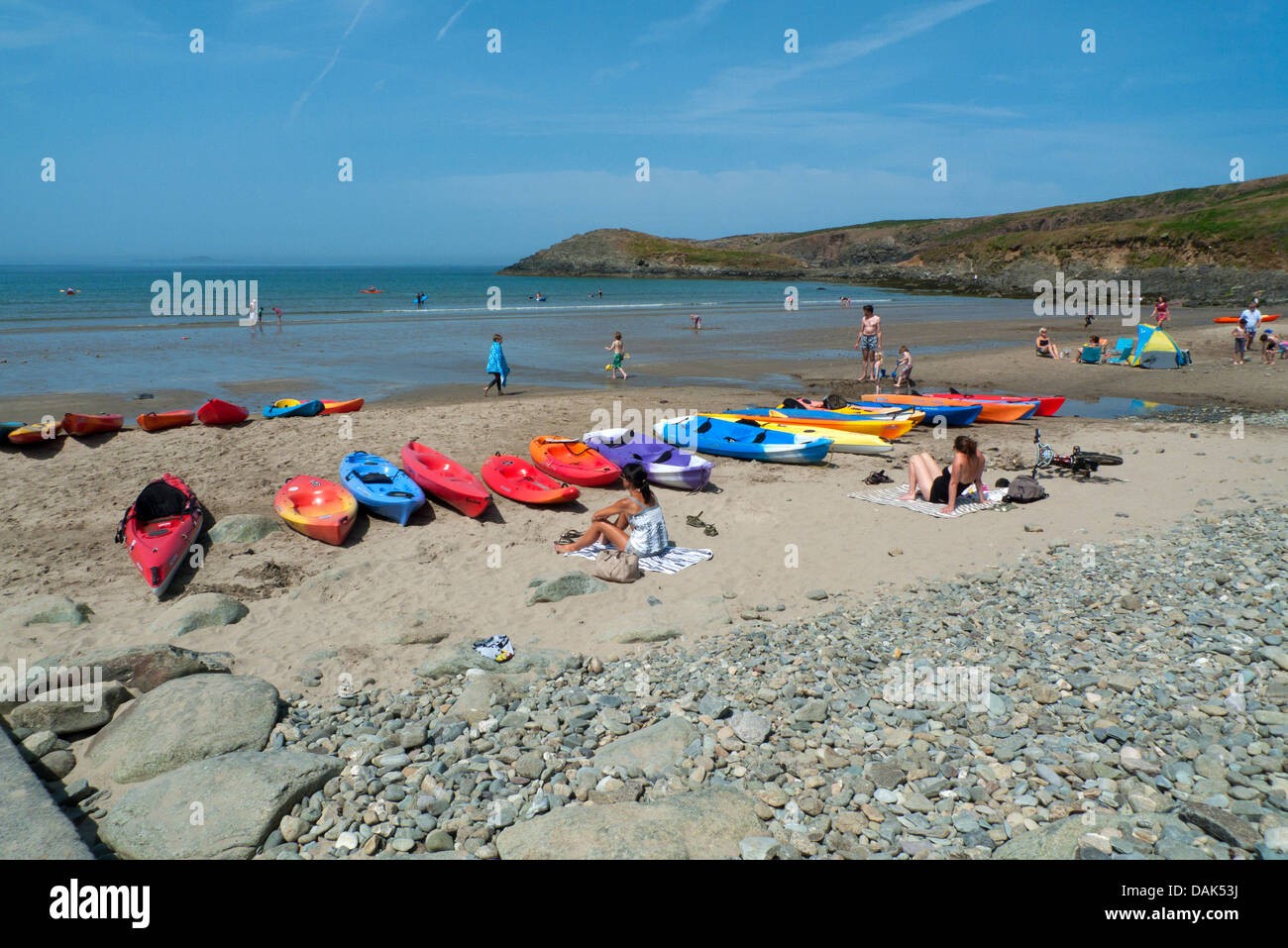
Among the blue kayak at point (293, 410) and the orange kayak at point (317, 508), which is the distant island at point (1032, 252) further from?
the orange kayak at point (317, 508)

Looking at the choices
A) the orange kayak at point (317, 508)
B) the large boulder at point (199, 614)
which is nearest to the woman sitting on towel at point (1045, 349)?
the orange kayak at point (317, 508)

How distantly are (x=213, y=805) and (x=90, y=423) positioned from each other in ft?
39.8

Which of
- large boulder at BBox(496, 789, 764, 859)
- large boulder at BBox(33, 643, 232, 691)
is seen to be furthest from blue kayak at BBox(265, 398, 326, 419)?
large boulder at BBox(496, 789, 764, 859)

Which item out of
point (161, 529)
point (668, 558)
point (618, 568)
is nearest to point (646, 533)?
point (668, 558)

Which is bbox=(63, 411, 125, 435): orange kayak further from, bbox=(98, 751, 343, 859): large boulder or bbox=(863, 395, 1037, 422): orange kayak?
bbox=(863, 395, 1037, 422): orange kayak

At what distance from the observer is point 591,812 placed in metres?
4.75

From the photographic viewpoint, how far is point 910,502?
462 inches

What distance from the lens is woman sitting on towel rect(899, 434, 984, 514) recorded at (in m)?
11.2

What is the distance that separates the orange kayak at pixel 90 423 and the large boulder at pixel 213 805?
1122 cm

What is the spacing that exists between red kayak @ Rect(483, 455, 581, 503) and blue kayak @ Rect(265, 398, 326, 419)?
5.69 metres

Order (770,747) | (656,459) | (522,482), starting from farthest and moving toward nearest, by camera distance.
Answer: (656,459)
(522,482)
(770,747)

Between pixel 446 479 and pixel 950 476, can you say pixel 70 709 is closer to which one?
pixel 446 479
